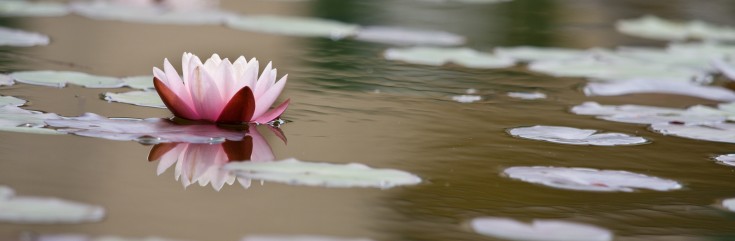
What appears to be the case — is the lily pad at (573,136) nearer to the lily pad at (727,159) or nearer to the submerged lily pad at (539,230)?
the lily pad at (727,159)

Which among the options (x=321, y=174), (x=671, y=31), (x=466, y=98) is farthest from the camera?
(x=671, y=31)

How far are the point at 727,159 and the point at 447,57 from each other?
1.19m

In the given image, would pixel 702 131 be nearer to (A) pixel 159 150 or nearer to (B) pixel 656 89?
(B) pixel 656 89

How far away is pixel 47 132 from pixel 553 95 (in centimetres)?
120

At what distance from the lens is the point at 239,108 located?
2006 mm

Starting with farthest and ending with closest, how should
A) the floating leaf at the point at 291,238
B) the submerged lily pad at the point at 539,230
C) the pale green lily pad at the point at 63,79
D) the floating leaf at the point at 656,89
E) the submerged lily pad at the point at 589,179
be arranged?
the floating leaf at the point at 656,89 → the pale green lily pad at the point at 63,79 → the submerged lily pad at the point at 589,179 → the submerged lily pad at the point at 539,230 → the floating leaf at the point at 291,238

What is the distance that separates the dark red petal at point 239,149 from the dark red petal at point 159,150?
0.26ft

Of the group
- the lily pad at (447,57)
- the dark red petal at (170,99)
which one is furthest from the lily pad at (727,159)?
the lily pad at (447,57)

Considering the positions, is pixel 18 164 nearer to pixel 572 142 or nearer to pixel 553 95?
pixel 572 142

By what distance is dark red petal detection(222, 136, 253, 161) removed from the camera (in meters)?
1.80

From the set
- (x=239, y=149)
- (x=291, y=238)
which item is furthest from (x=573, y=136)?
(x=291, y=238)

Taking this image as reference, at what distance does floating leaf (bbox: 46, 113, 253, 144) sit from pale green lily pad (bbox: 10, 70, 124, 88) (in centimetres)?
41

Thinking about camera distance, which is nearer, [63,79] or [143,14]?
[63,79]

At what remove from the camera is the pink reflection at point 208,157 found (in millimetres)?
1649
